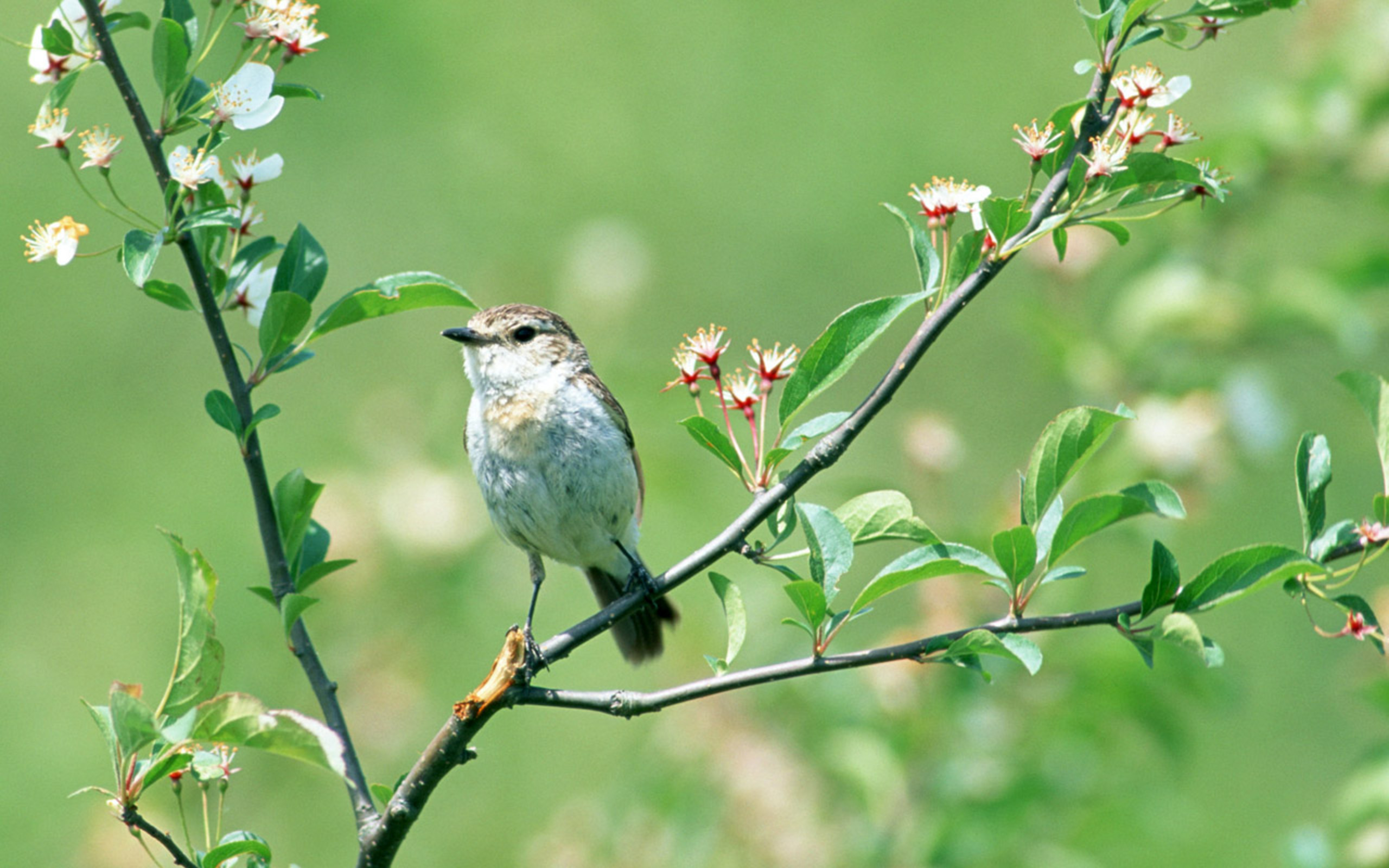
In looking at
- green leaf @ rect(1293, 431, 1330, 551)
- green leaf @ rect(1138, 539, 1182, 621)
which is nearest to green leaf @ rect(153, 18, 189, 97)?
green leaf @ rect(1138, 539, 1182, 621)

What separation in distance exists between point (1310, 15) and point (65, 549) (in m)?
7.71

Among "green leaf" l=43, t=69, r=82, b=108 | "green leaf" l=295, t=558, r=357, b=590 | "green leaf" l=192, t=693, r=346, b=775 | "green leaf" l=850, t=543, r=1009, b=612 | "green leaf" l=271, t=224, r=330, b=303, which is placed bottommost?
"green leaf" l=192, t=693, r=346, b=775

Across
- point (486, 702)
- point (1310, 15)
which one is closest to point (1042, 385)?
point (1310, 15)

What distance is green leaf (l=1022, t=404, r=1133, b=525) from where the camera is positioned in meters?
2.02

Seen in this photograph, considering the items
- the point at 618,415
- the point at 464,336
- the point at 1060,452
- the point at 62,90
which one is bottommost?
the point at 1060,452

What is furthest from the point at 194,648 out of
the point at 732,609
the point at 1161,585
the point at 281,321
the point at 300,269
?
the point at 1161,585

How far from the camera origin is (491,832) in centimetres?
655

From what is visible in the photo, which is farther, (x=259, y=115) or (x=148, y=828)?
(x=259, y=115)

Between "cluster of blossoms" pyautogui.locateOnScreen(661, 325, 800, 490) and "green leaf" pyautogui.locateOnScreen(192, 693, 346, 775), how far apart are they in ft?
2.60

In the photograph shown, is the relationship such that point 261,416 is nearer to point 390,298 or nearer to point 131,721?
point 390,298

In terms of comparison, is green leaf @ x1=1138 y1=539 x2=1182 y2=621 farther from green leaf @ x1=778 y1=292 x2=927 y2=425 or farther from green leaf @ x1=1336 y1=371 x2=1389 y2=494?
green leaf @ x1=778 y1=292 x2=927 y2=425

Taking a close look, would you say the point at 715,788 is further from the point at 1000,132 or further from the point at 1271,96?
the point at 1000,132

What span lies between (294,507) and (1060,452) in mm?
1292

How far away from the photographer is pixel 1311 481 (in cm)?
199
